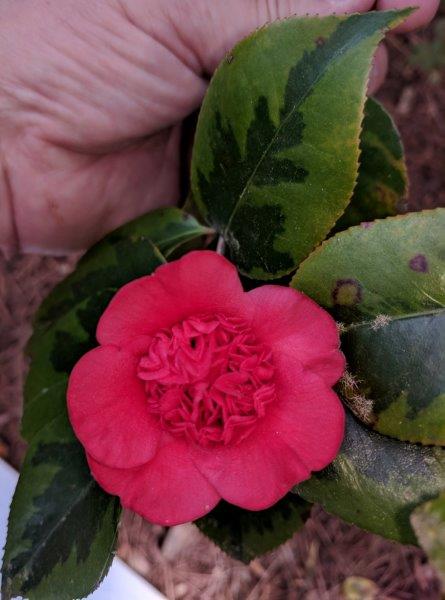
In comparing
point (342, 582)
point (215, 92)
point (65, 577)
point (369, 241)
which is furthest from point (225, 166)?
point (342, 582)

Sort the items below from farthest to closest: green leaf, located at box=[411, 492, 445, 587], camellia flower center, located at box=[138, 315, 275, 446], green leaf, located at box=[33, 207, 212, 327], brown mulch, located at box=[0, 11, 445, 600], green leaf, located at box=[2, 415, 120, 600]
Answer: brown mulch, located at box=[0, 11, 445, 600]
green leaf, located at box=[33, 207, 212, 327]
green leaf, located at box=[2, 415, 120, 600]
camellia flower center, located at box=[138, 315, 275, 446]
green leaf, located at box=[411, 492, 445, 587]

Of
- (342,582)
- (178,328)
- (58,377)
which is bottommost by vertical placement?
(342,582)

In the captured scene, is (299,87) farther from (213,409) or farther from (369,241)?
(213,409)

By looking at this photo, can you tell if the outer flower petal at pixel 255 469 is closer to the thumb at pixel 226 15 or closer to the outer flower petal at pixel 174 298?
the outer flower petal at pixel 174 298

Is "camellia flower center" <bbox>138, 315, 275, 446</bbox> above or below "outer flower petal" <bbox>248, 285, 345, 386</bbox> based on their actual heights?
below

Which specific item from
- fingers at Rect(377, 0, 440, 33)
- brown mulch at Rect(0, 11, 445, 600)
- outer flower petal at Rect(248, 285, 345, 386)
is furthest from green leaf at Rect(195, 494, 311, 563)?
fingers at Rect(377, 0, 440, 33)

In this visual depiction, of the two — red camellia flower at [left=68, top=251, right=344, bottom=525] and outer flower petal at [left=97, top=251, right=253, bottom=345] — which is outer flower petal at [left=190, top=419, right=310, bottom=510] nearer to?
red camellia flower at [left=68, top=251, right=344, bottom=525]

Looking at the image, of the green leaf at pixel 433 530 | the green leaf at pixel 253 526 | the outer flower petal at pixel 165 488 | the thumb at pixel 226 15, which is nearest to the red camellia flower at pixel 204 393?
the outer flower petal at pixel 165 488
